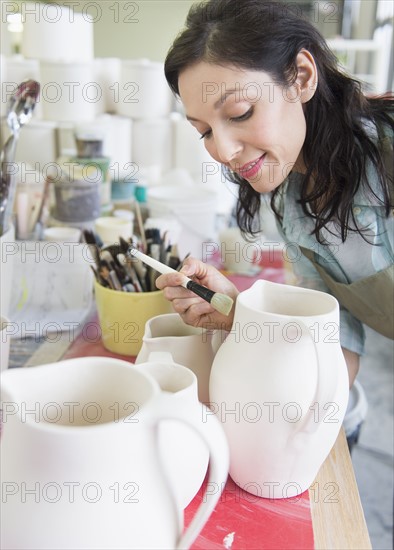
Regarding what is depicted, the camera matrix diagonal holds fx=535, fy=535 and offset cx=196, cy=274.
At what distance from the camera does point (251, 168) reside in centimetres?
75

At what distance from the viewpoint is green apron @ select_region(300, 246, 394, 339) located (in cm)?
82

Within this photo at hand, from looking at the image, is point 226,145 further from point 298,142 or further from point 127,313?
point 127,313

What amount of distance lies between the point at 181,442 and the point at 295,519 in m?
0.16

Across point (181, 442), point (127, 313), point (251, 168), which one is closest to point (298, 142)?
point (251, 168)

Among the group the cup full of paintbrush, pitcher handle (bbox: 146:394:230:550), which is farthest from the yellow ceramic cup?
pitcher handle (bbox: 146:394:230:550)

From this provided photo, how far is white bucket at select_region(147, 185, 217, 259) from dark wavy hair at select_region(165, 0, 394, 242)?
0.40 metres

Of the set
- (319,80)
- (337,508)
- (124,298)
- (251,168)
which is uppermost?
(319,80)

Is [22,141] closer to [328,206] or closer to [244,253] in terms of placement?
[244,253]

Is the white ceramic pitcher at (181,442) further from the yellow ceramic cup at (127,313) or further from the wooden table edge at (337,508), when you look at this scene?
the yellow ceramic cup at (127,313)

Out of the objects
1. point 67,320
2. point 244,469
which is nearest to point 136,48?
point 67,320

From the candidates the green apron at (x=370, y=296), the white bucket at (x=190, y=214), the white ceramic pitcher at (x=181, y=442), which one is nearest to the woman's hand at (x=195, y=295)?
the white ceramic pitcher at (x=181, y=442)

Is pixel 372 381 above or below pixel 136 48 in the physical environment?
below

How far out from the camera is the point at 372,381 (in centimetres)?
212

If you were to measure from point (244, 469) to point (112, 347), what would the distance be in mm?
384
